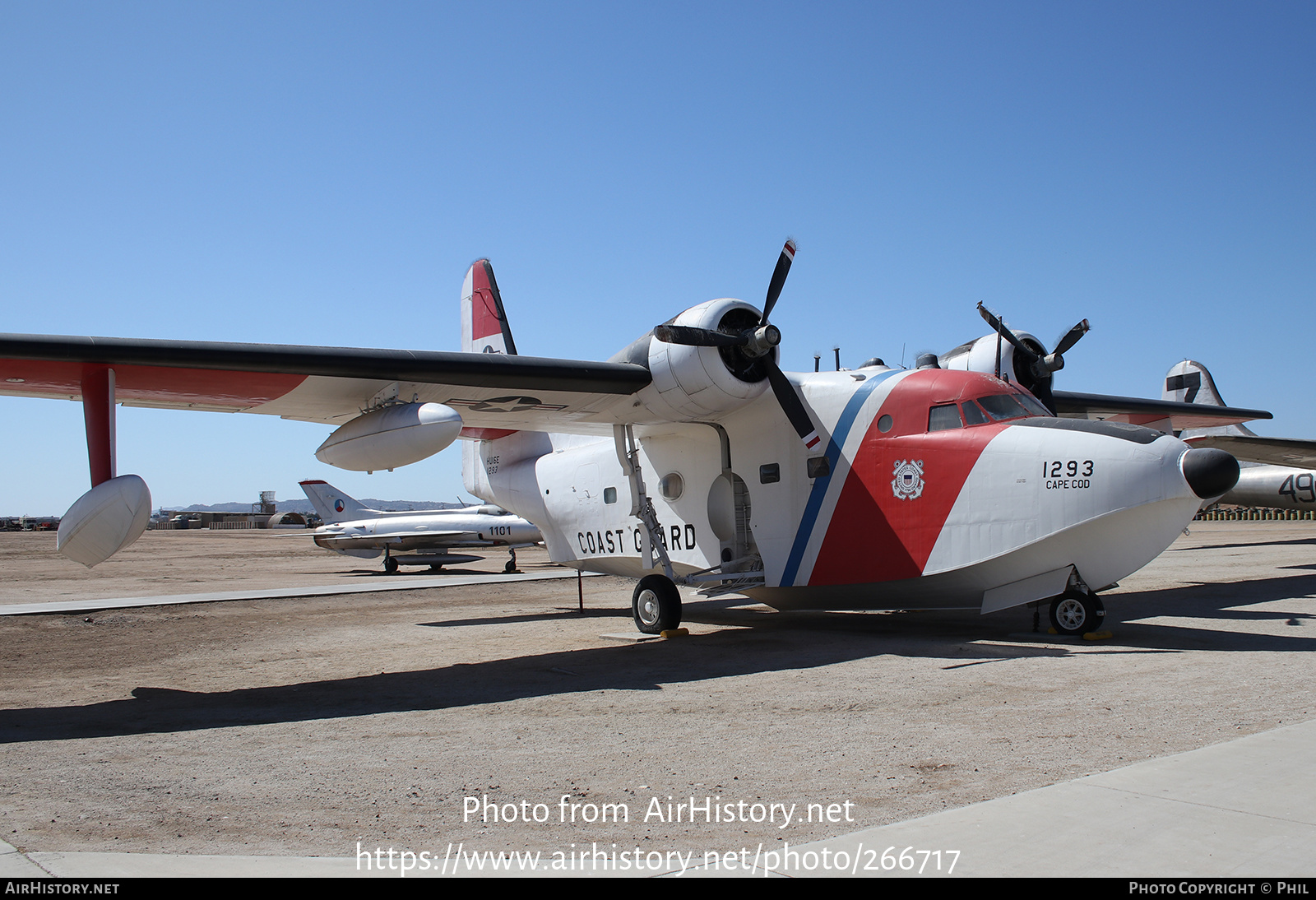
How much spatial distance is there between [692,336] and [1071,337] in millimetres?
6373

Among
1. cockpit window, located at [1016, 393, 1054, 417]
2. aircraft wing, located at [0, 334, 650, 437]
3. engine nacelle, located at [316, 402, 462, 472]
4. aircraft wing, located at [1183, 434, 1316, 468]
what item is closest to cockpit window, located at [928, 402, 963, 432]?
cockpit window, located at [1016, 393, 1054, 417]

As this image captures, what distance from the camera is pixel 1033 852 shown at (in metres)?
3.41

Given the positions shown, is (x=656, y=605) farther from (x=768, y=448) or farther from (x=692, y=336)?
(x=692, y=336)

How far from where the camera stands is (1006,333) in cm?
1323

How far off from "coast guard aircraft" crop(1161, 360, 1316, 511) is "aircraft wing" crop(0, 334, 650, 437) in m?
21.8

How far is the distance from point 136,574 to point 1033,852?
3702cm

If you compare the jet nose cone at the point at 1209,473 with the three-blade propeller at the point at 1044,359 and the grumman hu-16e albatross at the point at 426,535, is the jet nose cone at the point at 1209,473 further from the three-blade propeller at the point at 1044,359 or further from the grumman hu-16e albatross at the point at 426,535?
the grumman hu-16e albatross at the point at 426,535

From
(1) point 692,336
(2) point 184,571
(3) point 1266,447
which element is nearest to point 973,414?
(1) point 692,336

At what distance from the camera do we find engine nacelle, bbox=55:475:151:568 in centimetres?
814

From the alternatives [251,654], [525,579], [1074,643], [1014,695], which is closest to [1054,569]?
[1074,643]

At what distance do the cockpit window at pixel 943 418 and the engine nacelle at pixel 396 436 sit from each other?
5.85 m

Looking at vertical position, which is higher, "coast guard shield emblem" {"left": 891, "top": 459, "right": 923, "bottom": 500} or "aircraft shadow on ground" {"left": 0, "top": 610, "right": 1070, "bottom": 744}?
"coast guard shield emblem" {"left": 891, "top": 459, "right": 923, "bottom": 500}

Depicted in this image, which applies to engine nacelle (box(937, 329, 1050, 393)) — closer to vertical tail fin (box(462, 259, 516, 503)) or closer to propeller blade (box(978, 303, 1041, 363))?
propeller blade (box(978, 303, 1041, 363))

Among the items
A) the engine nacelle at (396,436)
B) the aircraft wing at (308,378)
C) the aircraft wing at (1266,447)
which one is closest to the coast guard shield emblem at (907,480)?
the aircraft wing at (308,378)
